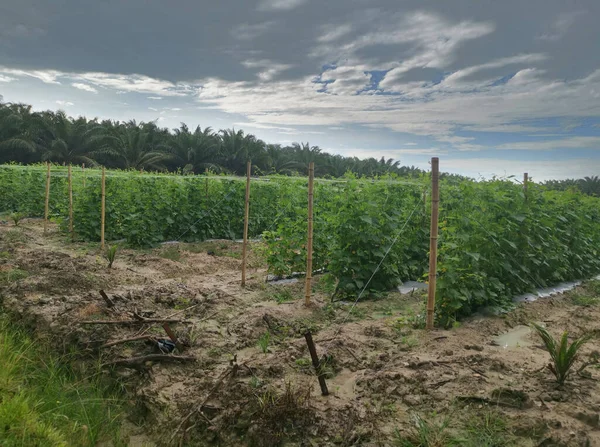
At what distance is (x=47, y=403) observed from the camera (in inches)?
167

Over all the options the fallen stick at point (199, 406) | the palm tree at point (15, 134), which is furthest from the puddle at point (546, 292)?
the palm tree at point (15, 134)

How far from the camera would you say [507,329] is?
5.45 meters

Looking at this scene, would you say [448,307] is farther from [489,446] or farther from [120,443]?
[120,443]

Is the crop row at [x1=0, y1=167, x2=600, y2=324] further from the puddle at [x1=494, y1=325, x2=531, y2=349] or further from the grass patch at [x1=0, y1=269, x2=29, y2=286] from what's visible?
the grass patch at [x1=0, y1=269, x2=29, y2=286]

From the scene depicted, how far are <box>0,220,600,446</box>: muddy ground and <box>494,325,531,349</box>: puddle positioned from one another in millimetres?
24

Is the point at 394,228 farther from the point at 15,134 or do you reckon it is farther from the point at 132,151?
the point at 15,134

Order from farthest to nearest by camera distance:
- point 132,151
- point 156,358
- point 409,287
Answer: point 132,151 → point 409,287 → point 156,358

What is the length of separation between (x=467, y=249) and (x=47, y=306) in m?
5.20

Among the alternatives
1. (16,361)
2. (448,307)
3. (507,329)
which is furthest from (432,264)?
(16,361)

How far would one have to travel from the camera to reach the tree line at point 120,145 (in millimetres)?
27564

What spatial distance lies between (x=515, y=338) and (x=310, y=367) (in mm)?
2386

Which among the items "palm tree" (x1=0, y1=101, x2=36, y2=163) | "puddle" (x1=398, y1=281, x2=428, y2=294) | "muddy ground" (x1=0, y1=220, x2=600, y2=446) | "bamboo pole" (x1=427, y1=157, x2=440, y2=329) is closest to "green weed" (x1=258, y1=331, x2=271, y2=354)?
"muddy ground" (x1=0, y1=220, x2=600, y2=446)

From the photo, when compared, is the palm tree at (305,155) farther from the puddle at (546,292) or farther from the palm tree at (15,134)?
the puddle at (546,292)

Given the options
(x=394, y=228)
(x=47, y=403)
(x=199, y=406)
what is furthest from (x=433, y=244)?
(x=47, y=403)
